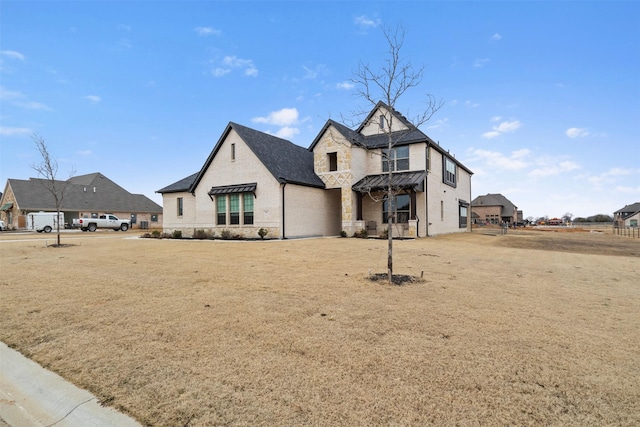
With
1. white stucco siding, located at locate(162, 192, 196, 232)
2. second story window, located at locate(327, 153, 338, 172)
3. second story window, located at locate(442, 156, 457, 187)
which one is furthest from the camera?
second story window, located at locate(442, 156, 457, 187)

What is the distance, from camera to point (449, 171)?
1177 inches

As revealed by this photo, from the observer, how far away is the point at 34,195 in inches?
1747

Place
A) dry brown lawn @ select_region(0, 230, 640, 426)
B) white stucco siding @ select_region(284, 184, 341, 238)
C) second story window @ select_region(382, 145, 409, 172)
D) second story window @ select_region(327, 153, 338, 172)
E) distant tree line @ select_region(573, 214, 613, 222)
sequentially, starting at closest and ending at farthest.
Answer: dry brown lawn @ select_region(0, 230, 640, 426)
white stucco siding @ select_region(284, 184, 341, 238)
second story window @ select_region(382, 145, 409, 172)
second story window @ select_region(327, 153, 338, 172)
distant tree line @ select_region(573, 214, 613, 222)


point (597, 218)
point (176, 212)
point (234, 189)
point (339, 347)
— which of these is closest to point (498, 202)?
point (597, 218)

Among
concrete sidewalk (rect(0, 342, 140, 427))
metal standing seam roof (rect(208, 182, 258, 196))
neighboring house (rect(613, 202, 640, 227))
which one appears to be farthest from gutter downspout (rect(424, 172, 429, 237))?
neighboring house (rect(613, 202, 640, 227))

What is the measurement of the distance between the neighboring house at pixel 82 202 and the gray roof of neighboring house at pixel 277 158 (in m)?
29.6

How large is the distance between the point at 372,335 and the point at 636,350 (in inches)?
126

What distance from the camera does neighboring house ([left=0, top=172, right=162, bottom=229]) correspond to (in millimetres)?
43656

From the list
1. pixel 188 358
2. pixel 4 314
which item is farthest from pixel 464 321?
pixel 4 314

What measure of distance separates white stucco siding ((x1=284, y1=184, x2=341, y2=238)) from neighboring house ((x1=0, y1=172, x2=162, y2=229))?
111 ft

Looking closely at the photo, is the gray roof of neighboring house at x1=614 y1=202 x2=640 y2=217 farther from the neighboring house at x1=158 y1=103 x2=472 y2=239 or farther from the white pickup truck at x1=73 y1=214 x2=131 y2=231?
the white pickup truck at x1=73 y1=214 x2=131 y2=231

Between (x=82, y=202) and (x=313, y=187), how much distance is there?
129 ft

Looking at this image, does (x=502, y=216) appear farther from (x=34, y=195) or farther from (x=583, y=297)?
(x=34, y=195)

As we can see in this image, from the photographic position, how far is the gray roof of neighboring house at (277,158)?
22.0 metres
